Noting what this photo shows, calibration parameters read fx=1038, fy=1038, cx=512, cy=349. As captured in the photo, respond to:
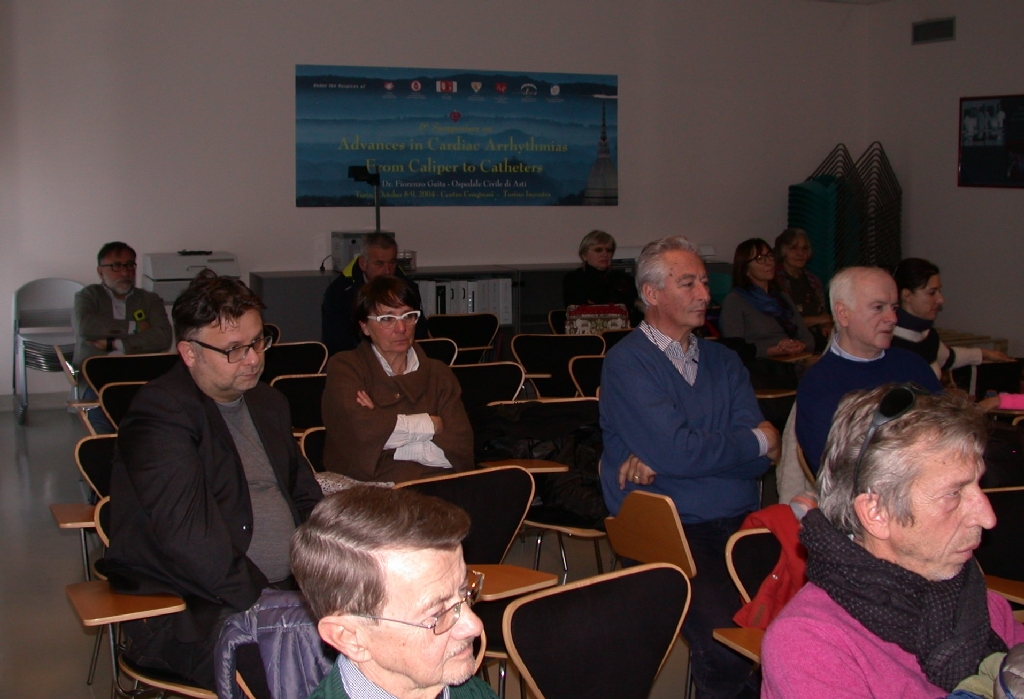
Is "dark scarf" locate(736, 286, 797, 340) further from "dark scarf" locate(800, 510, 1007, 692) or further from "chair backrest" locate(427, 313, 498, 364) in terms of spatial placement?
"dark scarf" locate(800, 510, 1007, 692)

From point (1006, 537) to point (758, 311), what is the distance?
3310 millimetres

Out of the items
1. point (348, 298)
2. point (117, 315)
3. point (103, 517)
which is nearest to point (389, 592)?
point (103, 517)

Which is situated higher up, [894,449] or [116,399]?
[894,449]

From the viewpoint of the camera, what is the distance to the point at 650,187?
9203 millimetres

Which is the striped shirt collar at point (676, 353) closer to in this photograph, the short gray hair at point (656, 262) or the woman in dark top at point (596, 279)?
the short gray hair at point (656, 262)

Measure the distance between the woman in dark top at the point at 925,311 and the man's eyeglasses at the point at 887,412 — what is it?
279cm

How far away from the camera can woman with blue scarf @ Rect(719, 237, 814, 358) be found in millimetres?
6020

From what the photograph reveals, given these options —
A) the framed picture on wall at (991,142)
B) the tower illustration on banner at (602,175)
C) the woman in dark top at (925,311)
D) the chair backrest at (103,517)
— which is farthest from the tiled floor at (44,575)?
the framed picture on wall at (991,142)

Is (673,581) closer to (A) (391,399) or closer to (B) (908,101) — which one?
(A) (391,399)

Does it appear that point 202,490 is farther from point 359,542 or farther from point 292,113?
point 292,113

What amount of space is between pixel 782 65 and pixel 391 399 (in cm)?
708

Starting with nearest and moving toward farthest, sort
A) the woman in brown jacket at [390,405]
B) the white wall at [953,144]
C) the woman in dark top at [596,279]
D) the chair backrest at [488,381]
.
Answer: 1. the woman in brown jacket at [390,405]
2. the chair backrest at [488,381]
3. the woman in dark top at [596,279]
4. the white wall at [953,144]

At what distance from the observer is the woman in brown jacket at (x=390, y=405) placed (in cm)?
359

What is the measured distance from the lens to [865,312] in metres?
3.35
